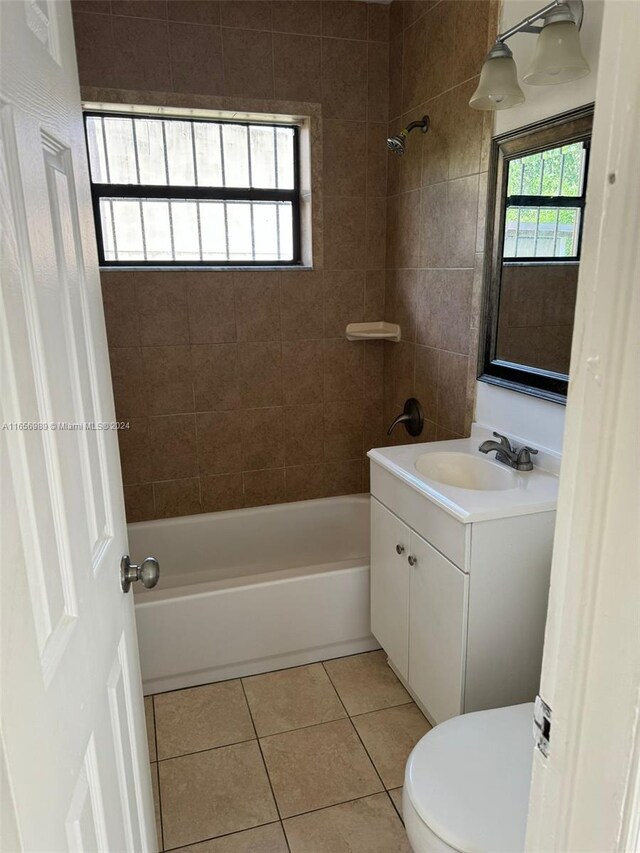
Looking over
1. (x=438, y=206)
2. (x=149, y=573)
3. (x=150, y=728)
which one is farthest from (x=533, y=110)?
(x=150, y=728)

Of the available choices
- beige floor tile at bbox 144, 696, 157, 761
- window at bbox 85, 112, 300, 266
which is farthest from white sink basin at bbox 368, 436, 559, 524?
window at bbox 85, 112, 300, 266

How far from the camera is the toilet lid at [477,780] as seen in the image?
1.14 m

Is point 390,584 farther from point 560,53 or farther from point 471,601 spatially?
point 560,53

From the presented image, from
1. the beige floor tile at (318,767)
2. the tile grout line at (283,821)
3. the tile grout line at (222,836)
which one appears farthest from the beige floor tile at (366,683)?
the tile grout line at (222,836)

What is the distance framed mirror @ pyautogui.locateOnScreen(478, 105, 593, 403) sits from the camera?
1706mm

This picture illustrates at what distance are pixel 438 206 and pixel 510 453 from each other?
1.11 meters

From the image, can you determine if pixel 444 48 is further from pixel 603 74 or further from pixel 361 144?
pixel 603 74

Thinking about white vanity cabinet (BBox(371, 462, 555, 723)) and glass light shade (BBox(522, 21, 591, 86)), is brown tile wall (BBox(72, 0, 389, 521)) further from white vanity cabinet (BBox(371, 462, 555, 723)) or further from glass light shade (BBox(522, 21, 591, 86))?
glass light shade (BBox(522, 21, 591, 86))

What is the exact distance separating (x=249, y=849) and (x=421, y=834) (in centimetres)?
64

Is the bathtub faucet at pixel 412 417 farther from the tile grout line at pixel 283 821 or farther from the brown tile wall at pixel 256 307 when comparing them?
the tile grout line at pixel 283 821

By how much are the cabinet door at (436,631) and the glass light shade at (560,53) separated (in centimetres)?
134

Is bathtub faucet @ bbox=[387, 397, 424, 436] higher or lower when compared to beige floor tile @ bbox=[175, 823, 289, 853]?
higher

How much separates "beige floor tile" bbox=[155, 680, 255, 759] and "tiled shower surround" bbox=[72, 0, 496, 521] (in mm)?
924

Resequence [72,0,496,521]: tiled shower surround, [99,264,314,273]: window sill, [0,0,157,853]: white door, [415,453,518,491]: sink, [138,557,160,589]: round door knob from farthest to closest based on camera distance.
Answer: [99,264,314,273]: window sill → [72,0,496,521]: tiled shower surround → [415,453,518,491]: sink → [138,557,160,589]: round door knob → [0,0,157,853]: white door
